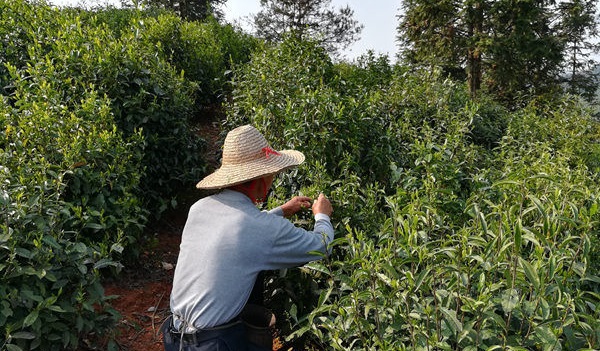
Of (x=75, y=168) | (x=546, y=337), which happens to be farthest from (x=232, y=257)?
(x=75, y=168)

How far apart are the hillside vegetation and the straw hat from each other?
1.47ft

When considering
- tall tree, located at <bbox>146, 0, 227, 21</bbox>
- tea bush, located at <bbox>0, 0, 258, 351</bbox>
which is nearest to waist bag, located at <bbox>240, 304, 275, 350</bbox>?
tea bush, located at <bbox>0, 0, 258, 351</bbox>

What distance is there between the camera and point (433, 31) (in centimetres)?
1684

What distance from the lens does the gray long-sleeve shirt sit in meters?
2.15

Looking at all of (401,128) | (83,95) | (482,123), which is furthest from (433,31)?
(83,95)

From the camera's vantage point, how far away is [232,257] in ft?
7.02

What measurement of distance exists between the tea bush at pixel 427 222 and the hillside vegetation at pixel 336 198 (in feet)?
0.04

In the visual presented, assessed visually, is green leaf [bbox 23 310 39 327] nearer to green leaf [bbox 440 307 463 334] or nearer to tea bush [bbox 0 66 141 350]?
tea bush [bbox 0 66 141 350]

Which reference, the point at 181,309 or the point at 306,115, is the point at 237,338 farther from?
the point at 306,115

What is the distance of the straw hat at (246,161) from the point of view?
2.33 m

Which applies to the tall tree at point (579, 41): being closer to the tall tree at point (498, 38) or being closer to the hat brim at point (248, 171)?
the tall tree at point (498, 38)

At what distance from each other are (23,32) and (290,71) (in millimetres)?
3108

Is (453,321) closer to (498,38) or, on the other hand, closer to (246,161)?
(246,161)

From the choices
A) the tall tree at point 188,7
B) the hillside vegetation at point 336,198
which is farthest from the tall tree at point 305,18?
the hillside vegetation at point 336,198
